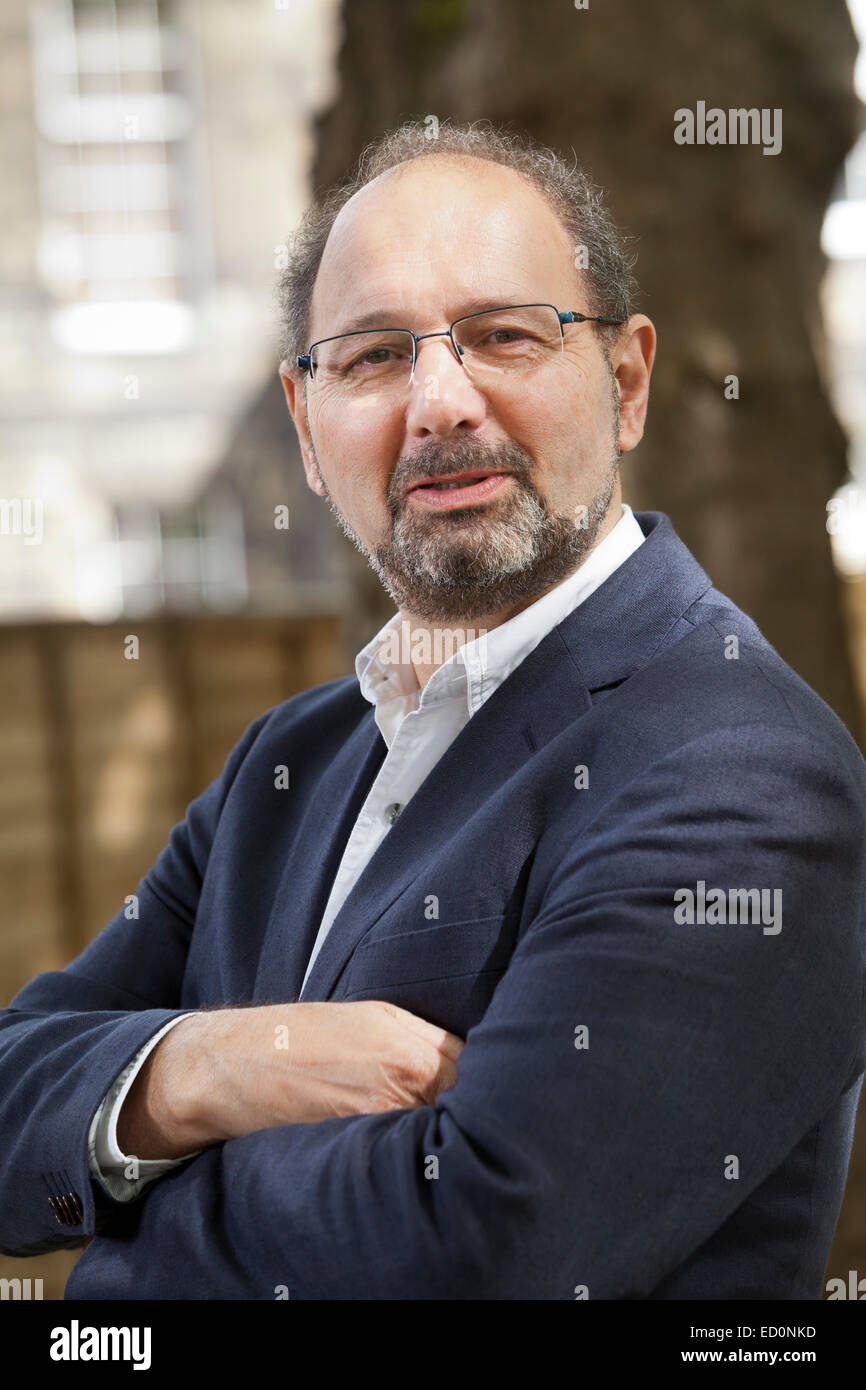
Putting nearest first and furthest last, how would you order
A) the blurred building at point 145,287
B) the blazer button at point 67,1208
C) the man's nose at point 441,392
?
the blazer button at point 67,1208, the man's nose at point 441,392, the blurred building at point 145,287

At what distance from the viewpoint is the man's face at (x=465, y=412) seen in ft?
5.24

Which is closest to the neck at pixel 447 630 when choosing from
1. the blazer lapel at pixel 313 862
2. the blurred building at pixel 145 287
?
the blazer lapel at pixel 313 862

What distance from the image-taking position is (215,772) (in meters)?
5.12

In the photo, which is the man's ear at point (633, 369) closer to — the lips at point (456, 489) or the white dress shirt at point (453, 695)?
the white dress shirt at point (453, 695)

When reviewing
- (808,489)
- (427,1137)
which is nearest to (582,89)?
(808,489)

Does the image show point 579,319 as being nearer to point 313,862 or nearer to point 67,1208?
point 313,862

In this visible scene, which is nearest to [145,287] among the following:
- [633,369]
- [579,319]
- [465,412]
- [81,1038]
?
[633,369]

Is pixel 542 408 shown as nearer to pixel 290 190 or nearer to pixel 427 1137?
pixel 427 1137

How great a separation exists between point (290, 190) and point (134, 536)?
96.2 inches

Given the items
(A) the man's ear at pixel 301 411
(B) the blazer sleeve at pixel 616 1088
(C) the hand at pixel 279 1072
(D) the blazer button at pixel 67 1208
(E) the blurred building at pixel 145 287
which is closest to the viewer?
(B) the blazer sleeve at pixel 616 1088

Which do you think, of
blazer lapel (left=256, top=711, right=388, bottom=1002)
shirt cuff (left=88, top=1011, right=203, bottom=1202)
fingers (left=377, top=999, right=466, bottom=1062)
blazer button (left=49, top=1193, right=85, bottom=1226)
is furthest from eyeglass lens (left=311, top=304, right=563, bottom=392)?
blazer button (left=49, top=1193, right=85, bottom=1226)

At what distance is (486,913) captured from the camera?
4.67ft

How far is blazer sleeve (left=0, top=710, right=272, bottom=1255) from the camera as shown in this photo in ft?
4.88

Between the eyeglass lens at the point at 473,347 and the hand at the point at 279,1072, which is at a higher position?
the eyeglass lens at the point at 473,347
